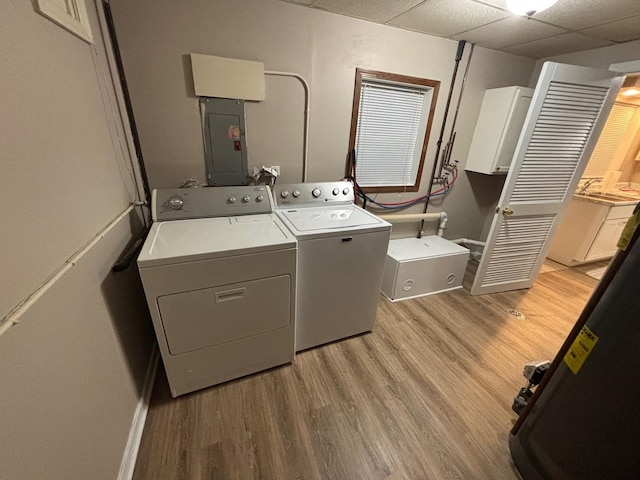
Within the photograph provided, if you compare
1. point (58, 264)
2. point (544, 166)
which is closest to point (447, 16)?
point (544, 166)

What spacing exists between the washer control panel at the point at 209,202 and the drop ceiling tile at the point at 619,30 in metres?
2.60

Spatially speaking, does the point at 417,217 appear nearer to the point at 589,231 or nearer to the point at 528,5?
the point at 528,5

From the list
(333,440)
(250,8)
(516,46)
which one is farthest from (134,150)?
(516,46)

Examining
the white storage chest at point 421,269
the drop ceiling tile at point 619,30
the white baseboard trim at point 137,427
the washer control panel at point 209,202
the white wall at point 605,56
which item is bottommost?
the white baseboard trim at point 137,427

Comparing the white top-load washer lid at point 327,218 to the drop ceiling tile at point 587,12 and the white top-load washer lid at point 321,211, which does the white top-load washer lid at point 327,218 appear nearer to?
the white top-load washer lid at point 321,211

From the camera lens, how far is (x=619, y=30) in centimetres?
189

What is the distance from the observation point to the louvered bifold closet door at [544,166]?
1.95 meters

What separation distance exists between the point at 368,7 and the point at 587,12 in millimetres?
1350

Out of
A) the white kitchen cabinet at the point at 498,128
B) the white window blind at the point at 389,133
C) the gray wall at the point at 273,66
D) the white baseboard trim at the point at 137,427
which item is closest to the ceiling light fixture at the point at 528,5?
the gray wall at the point at 273,66

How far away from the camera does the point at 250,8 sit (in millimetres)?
1683

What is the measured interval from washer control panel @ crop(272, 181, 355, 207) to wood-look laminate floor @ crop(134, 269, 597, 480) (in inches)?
42.4

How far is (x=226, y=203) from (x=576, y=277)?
3839mm

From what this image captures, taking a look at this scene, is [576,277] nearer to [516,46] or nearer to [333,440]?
[516,46]

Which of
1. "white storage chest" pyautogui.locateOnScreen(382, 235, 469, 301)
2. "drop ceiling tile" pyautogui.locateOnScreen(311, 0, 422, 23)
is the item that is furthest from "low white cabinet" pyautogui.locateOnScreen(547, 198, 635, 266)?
"drop ceiling tile" pyautogui.locateOnScreen(311, 0, 422, 23)
